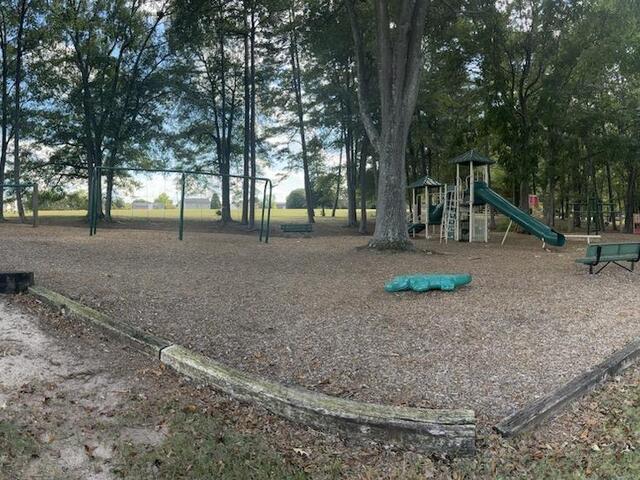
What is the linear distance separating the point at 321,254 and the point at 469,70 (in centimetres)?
1218

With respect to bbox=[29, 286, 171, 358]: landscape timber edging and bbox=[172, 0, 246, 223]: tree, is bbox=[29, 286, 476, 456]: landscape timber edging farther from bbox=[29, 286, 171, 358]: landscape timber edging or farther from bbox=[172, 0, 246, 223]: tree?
bbox=[172, 0, 246, 223]: tree

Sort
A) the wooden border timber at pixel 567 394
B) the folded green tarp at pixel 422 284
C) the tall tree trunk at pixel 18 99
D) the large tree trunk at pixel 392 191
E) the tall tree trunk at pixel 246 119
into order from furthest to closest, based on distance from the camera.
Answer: the tall tree trunk at pixel 246 119
the tall tree trunk at pixel 18 99
the large tree trunk at pixel 392 191
the folded green tarp at pixel 422 284
the wooden border timber at pixel 567 394

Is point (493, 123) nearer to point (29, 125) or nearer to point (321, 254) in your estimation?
point (321, 254)

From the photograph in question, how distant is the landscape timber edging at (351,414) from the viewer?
8.13 ft

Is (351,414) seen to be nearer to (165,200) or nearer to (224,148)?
(165,200)

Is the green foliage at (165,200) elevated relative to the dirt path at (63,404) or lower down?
elevated

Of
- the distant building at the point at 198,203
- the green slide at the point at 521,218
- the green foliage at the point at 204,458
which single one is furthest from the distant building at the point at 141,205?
the green foliage at the point at 204,458

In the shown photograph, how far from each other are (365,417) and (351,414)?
0.08 meters

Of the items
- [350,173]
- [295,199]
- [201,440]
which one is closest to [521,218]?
[350,173]

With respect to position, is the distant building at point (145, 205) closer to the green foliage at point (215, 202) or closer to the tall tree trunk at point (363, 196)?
the green foliage at point (215, 202)

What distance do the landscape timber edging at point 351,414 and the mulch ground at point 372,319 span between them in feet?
1.11

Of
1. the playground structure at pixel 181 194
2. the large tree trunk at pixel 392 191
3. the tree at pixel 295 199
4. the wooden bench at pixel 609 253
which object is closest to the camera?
the wooden bench at pixel 609 253

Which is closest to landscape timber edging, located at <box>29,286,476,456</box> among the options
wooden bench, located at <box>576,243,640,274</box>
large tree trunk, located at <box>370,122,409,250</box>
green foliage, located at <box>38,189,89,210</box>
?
wooden bench, located at <box>576,243,640,274</box>

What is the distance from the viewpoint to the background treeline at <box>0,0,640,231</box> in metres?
17.5
